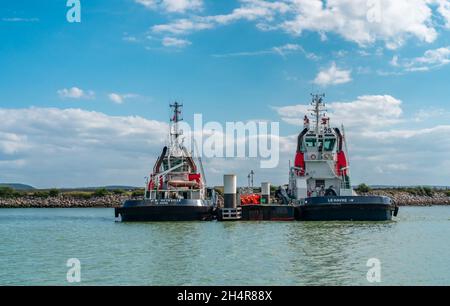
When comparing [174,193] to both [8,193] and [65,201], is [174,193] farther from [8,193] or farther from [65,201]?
[8,193]

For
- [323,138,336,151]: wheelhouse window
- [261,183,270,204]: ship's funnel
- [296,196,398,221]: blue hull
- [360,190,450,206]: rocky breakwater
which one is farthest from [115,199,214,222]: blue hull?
[360,190,450,206]: rocky breakwater

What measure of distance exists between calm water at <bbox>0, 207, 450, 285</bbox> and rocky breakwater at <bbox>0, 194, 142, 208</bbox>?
237 feet

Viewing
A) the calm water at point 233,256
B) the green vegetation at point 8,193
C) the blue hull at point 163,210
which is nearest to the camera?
the calm water at point 233,256

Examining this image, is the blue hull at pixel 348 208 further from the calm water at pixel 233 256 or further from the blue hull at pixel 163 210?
the blue hull at pixel 163 210

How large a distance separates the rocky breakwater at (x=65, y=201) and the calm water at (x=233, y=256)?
7226 cm

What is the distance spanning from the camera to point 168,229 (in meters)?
37.4

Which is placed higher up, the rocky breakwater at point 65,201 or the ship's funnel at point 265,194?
the ship's funnel at point 265,194

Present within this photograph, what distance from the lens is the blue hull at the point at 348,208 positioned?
1613 inches

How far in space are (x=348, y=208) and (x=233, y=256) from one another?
1936 centimetres

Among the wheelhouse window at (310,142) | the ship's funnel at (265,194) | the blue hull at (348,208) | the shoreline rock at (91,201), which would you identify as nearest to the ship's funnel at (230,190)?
the ship's funnel at (265,194)

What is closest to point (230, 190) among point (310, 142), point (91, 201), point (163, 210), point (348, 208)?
point (163, 210)

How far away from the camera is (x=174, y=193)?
5012cm
